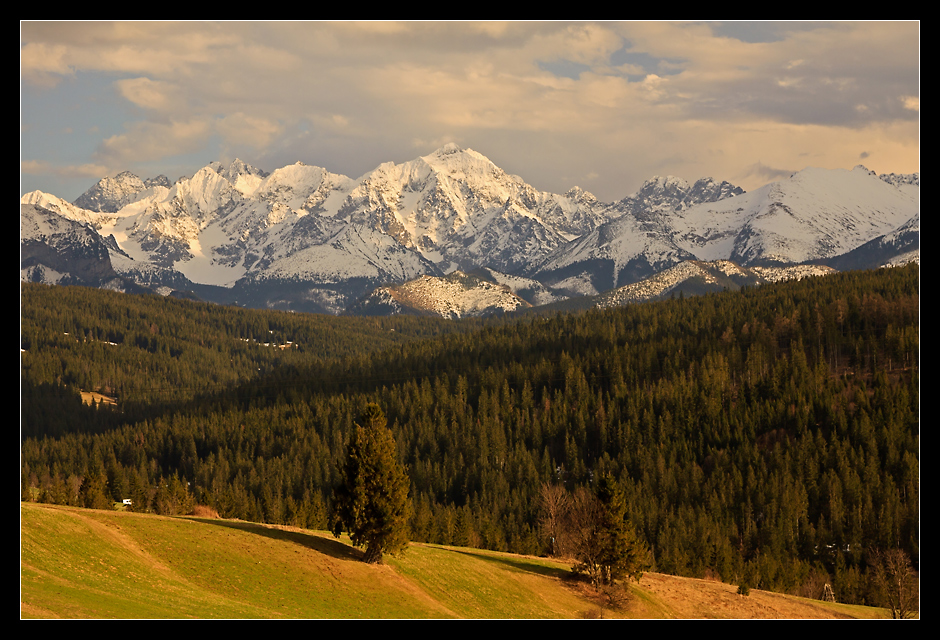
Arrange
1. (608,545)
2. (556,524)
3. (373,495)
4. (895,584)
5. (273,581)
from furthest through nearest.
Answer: (895,584), (556,524), (608,545), (373,495), (273,581)

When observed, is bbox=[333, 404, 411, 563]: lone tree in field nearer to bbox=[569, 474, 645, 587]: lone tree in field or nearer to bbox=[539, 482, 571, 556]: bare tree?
bbox=[569, 474, 645, 587]: lone tree in field

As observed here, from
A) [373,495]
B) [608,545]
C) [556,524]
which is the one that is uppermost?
[373,495]

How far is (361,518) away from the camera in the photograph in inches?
3396

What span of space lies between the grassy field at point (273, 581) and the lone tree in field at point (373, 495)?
8.11 feet

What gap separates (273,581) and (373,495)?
13.0 m

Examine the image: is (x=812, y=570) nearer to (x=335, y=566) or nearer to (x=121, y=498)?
(x=335, y=566)

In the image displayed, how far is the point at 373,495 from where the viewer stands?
8750 centimetres

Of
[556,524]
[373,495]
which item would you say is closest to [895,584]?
[556,524]

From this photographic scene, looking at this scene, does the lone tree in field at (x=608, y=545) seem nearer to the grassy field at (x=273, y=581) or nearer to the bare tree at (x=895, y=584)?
the grassy field at (x=273, y=581)

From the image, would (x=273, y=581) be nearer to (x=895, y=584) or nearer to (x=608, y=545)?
(x=608, y=545)
